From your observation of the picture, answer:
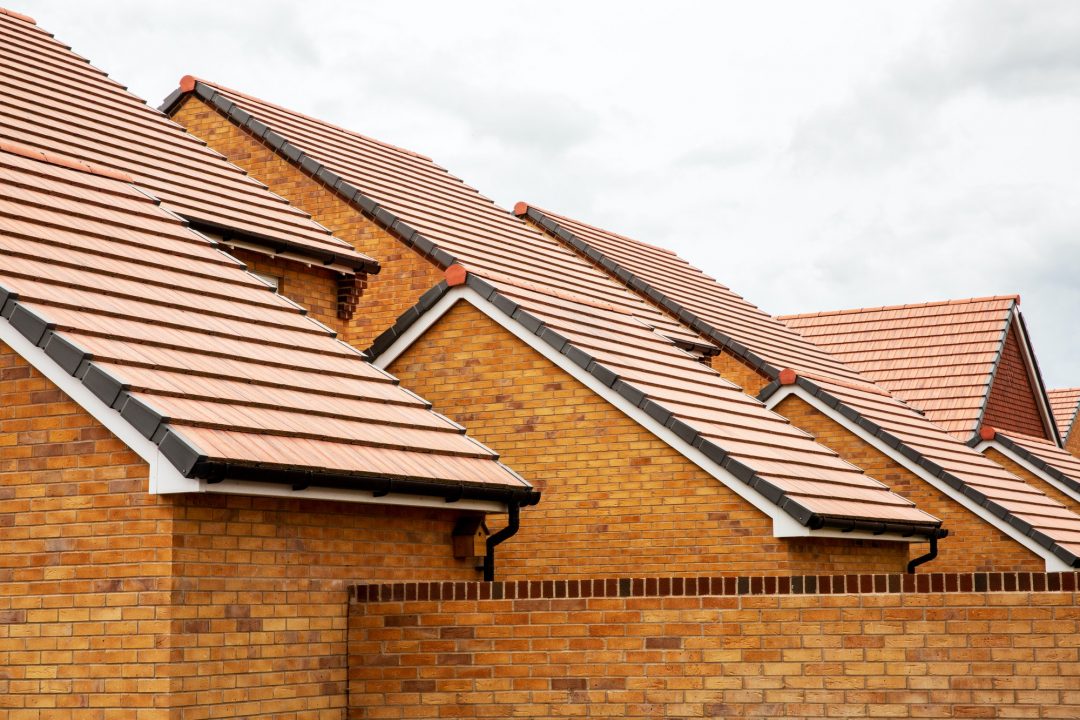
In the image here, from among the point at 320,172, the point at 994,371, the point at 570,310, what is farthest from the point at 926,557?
the point at 994,371

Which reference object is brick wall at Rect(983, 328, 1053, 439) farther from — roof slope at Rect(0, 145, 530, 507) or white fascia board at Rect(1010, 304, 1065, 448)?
roof slope at Rect(0, 145, 530, 507)

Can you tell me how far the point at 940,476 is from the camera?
63.6 feet

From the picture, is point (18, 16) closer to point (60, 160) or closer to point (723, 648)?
point (60, 160)

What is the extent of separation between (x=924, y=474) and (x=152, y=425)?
13.8 metres

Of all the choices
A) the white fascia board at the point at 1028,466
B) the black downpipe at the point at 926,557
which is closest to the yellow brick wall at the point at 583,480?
the black downpipe at the point at 926,557

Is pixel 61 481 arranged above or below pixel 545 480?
below

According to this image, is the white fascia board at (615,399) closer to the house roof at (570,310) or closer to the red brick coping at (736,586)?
the house roof at (570,310)

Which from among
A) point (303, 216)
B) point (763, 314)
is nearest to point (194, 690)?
point (303, 216)

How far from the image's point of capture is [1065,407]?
41094mm

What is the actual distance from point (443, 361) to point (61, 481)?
6525mm

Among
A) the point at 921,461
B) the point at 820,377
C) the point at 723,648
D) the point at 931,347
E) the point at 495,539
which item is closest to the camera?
the point at 723,648

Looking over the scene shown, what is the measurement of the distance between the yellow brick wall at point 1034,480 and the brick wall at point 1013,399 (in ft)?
4.13

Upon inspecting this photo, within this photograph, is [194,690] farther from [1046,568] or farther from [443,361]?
[1046,568]

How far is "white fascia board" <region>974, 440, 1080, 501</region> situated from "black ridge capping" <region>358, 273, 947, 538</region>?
1025 cm
